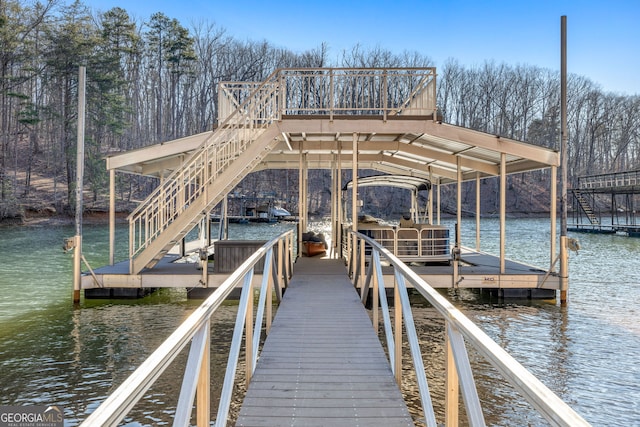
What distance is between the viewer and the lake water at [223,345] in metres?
5.54

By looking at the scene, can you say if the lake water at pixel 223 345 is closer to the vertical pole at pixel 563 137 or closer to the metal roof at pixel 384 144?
the vertical pole at pixel 563 137

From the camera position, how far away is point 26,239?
2489cm

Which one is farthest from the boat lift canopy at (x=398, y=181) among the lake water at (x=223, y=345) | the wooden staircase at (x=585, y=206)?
the wooden staircase at (x=585, y=206)

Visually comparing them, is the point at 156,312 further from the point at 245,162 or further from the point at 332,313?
the point at 332,313

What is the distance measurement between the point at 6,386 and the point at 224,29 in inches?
2368

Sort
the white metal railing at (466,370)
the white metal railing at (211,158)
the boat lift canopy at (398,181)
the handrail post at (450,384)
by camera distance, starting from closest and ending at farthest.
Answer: the white metal railing at (466,370) < the handrail post at (450,384) < the white metal railing at (211,158) < the boat lift canopy at (398,181)

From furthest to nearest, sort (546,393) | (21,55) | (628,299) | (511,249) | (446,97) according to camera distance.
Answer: (446,97), (21,55), (511,249), (628,299), (546,393)

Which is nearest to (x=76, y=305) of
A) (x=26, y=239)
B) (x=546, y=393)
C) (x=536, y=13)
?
(x=546, y=393)

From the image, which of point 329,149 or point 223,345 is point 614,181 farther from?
point 223,345

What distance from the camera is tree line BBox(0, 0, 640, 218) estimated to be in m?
39.8

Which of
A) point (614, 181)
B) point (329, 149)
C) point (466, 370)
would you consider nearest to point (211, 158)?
point (329, 149)

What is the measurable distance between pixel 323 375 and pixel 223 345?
3544 millimetres
